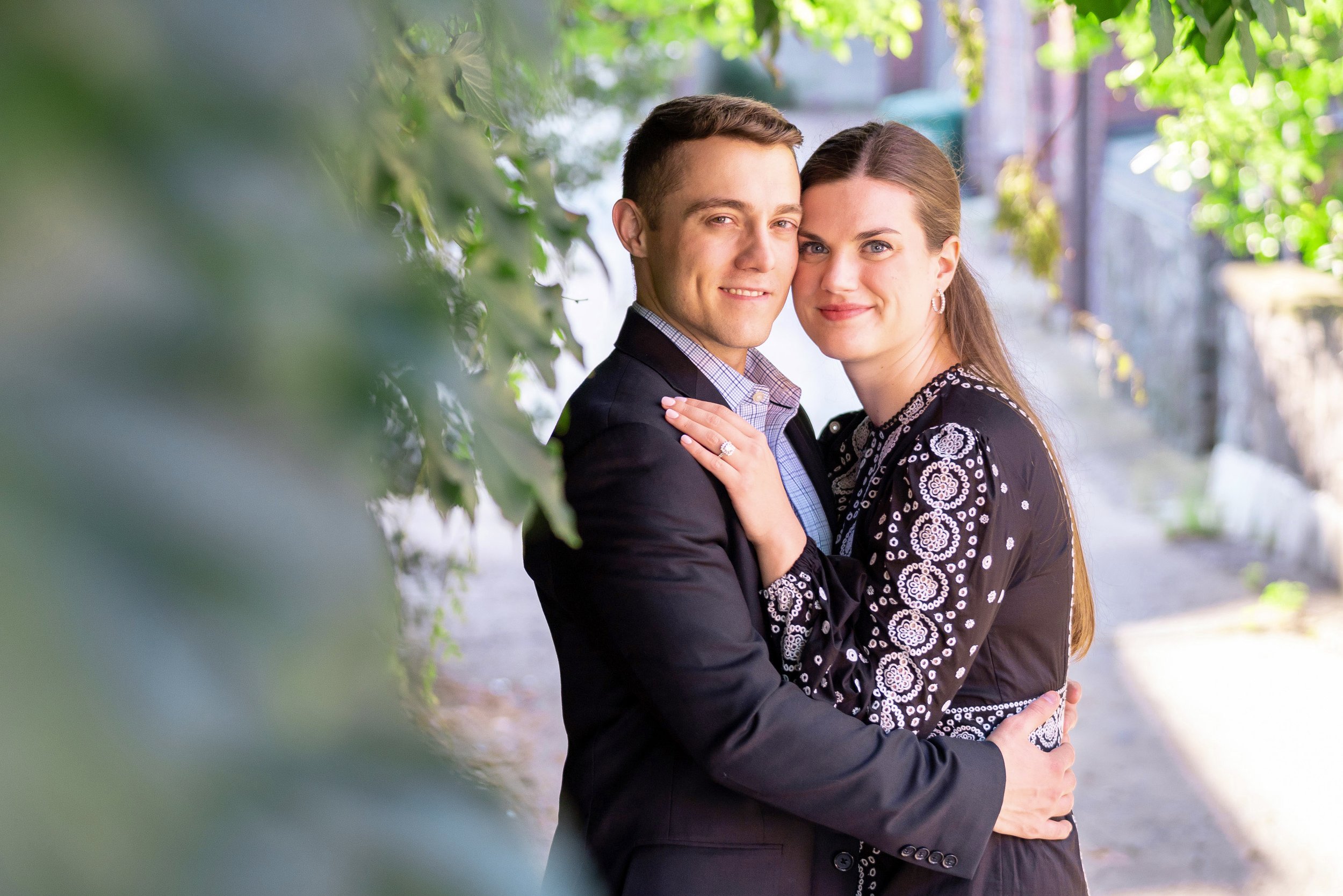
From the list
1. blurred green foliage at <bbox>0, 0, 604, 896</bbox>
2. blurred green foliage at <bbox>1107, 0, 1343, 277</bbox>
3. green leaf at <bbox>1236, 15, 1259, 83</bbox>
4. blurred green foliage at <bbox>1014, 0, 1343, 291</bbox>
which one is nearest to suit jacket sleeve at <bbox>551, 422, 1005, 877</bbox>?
green leaf at <bbox>1236, 15, 1259, 83</bbox>

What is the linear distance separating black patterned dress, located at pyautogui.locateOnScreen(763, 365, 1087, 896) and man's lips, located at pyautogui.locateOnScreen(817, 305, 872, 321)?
185 mm

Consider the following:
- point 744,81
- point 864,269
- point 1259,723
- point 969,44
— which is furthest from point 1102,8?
point 744,81

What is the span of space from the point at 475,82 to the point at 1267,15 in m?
1.44

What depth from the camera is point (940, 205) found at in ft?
7.43

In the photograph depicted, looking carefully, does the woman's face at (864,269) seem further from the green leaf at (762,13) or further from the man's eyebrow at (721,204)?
the green leaf at (762,13)

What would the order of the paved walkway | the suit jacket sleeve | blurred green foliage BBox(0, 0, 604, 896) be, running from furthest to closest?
the paved walkway, the suit jacket sleeve, blurred green foliage BBox(0, 0, 604, 896)

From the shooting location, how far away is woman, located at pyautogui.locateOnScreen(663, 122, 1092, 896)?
190 cm

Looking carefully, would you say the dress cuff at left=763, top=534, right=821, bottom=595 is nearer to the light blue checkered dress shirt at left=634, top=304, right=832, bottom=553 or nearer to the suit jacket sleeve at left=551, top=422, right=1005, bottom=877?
the suit jacket sleeve at left=551, top=422, right=1005, bottom=877

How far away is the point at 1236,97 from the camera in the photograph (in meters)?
6.41

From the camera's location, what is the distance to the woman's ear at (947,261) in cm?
229

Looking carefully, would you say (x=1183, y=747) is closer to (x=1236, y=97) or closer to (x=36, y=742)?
(x=1236, y=97)

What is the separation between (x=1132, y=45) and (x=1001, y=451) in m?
5.05

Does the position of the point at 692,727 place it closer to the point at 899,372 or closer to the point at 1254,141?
the point at 899,372

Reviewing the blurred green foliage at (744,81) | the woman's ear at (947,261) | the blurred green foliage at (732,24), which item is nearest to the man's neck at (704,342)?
the woman's ear at (947,261)
